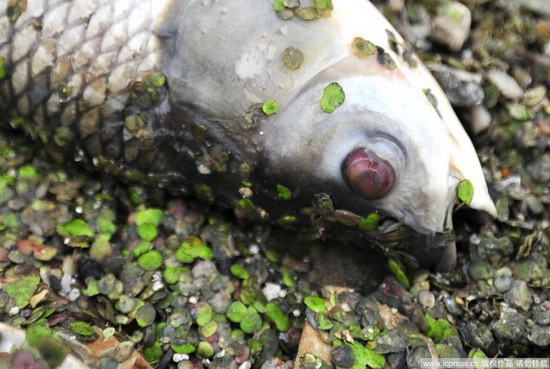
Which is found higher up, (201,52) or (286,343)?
(201,52)

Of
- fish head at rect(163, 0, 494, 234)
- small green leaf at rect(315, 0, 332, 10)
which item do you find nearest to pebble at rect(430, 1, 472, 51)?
fish head at rect(163, 0, 494, 234)

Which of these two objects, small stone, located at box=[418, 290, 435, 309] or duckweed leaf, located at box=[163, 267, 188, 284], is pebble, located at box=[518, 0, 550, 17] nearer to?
small stone, located at box=[418, 290, 435, 309]

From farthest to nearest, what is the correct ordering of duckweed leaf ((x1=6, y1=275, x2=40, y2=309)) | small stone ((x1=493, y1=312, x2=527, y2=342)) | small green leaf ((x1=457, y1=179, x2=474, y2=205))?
small stone ((x1=493, y1=312, x2=527, y2=342)) → duckweed leaf ((x1=6, y1=275, x2=40, y2=309)) → small green leaf ((x1=457, y1=179, x2=474, y2=205))

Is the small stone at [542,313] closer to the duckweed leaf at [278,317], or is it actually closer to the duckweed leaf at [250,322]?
the duckweed leaf at [278,317]

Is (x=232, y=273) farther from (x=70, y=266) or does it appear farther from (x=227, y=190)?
(x=70, y=266)

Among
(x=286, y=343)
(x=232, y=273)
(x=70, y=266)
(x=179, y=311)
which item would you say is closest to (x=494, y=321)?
(x=286, y=343)

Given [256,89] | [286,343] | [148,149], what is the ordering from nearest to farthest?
[256,89] < [148,149] < [286,343]
